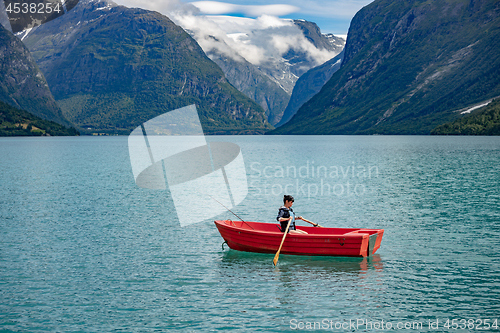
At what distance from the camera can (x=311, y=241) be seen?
27.2 metres

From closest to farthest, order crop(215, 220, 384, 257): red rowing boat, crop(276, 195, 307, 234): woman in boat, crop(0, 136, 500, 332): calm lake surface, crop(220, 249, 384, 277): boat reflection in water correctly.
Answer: crop(0, 136, 500, 332): calm lake surface < crop(220, 249, 384, 277): boat reflection in water < crop(215, 220, 384, 257): red rowing boat < crop(276, 195, 307, 234): woman in boat

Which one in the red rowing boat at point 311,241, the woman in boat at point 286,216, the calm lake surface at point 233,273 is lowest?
the calm lake surface at point 233,273

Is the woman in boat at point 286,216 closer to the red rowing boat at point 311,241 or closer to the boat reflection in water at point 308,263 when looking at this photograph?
the red rowing boat at point 311,241

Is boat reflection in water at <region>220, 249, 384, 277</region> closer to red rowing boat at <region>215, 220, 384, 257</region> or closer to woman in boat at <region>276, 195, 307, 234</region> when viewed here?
red rowing boat at <region>215, 220, 384, 257</region>

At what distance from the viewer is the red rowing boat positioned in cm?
2677

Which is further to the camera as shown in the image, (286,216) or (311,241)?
(286,216)

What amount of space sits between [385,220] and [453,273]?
1523cm

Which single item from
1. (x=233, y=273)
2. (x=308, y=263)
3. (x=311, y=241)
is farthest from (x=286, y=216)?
(x=233, y=273)

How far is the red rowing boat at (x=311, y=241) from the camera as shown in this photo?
26766 mm

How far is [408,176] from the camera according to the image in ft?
245

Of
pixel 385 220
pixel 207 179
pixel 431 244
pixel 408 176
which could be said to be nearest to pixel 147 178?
pixel 207 179

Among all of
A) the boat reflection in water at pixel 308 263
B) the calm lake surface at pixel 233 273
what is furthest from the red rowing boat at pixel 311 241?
the calm lake surface at pixel 233 273

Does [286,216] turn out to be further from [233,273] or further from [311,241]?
[233,273]

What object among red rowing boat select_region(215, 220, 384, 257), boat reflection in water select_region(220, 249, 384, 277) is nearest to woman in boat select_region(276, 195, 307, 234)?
red rowing boat select_region(215, 220, 384, 257)
